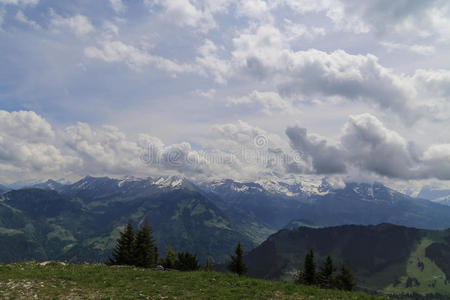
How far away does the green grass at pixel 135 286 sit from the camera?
71.7ft

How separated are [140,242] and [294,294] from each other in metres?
48.2

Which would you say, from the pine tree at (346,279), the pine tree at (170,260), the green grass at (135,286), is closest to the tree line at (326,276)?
the pine tree at (346,279)

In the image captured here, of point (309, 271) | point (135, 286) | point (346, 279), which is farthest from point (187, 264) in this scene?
point (346, 279)

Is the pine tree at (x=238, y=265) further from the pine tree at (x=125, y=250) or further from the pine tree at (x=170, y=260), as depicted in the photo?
the pine tree at (x=125, y=250)

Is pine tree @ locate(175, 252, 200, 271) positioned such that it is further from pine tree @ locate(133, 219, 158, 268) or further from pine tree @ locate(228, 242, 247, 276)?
pine tree @ locate(228, 242, 247, 276)

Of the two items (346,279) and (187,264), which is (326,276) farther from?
(187,264)

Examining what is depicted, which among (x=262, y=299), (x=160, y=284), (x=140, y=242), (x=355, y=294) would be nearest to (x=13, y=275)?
(x=160, y=284)

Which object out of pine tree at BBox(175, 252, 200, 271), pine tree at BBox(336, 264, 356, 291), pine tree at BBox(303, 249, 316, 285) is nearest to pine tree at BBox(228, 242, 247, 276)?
pine tree at BBox(175, 252, 200, 271)

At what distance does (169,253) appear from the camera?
269 ft

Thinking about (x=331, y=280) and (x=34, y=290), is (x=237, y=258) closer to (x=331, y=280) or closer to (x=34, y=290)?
(x=331, y=280)

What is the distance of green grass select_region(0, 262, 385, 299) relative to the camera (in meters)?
21.8

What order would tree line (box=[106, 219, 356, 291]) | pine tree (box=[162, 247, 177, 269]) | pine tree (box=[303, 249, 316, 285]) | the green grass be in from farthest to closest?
pine tree (box=[162, 247, 177, 269]) < pine tree (box=[303, 249, 316, 285]) < tree line (box=[106, 219, 356, 291]) < the green grass

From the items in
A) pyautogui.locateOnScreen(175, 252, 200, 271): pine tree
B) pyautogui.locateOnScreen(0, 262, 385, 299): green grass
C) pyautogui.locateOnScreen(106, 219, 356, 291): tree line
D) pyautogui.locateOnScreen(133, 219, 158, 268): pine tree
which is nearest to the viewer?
pyautogui.locateOnScreen(0, 262, 385, 299): green grass

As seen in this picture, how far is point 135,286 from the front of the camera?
24.7 meters
